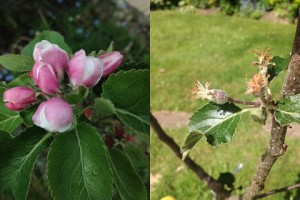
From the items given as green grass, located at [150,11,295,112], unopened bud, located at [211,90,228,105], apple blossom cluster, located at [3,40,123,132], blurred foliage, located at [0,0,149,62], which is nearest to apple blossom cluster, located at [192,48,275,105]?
unopened bud, located at [211,90,228,105]

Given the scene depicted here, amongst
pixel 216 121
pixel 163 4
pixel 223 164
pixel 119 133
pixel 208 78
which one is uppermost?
pixel 216 121

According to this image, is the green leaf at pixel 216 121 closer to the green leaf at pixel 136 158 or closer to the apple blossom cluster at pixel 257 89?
the apple blossom cluster at pixel 257 89

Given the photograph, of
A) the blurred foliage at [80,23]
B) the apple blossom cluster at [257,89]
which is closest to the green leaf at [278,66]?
the apple blossom cluster at [257,89]

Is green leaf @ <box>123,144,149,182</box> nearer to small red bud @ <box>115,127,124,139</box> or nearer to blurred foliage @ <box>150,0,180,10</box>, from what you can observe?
small red bud @ <box>115,127,124,139</box>

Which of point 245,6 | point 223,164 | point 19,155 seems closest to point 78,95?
point 19,155

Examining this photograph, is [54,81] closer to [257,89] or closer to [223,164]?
[257,89]
